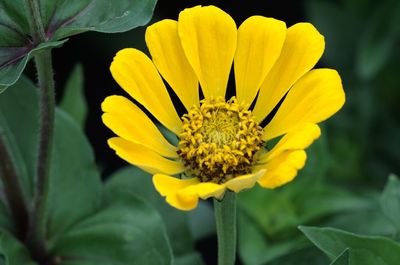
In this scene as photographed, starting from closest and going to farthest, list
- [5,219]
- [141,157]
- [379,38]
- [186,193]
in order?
[186,193]
[141,157]
[5,219]
[379,38]

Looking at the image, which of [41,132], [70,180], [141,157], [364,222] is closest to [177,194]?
[141,157]

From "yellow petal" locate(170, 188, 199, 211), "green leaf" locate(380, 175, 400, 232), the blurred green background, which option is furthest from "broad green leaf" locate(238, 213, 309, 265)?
"yellow petal" locate(170, 188, 199, 211)

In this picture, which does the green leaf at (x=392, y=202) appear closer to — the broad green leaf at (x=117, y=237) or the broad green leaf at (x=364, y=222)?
the broad green leaf at (x=364, y=222)

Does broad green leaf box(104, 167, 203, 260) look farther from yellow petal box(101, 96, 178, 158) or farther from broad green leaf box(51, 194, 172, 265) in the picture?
yellow petal box(101, 96, 178, 158)

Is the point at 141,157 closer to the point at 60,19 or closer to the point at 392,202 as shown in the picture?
the point at 60,19

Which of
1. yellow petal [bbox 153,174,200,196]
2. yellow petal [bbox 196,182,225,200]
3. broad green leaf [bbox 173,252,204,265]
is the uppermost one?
yellow petal [bbox 196,182,225,200]

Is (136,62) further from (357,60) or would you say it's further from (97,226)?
(357,60)
